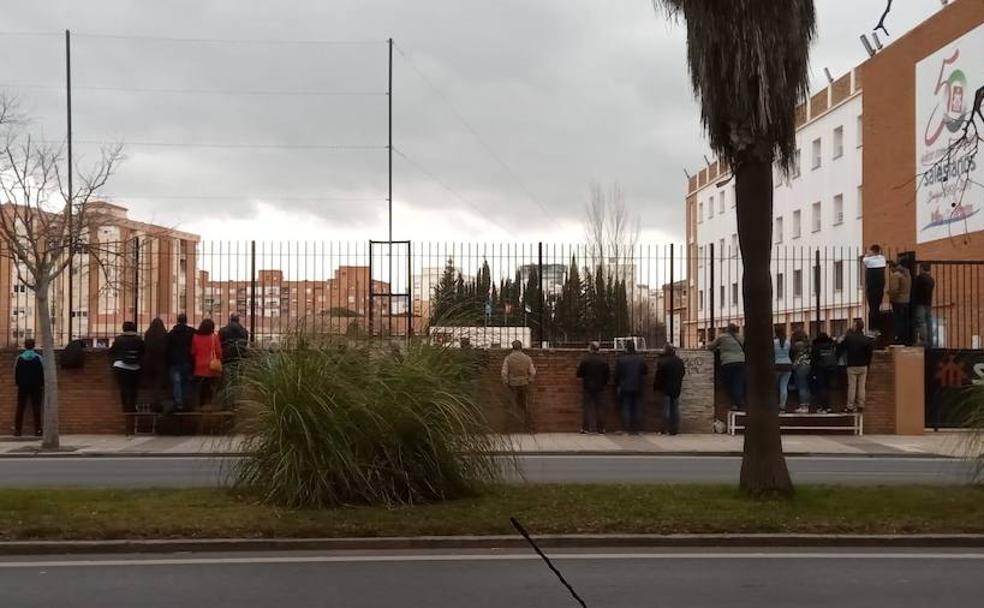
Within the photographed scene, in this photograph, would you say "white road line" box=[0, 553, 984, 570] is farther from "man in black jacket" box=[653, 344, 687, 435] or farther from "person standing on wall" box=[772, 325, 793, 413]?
"person standing on wall" box=[772, 325, 793, 413]

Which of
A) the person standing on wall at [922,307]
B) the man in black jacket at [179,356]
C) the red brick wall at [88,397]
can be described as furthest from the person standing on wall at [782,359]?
the red brick wall at [88,397]

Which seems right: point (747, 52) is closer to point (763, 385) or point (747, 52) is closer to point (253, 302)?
point (763, 385)

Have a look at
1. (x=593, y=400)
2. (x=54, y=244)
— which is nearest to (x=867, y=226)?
(x=593, y=400)

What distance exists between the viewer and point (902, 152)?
142ft

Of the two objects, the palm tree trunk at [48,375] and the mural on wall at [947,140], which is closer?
the palm tree trunk at [48,375]

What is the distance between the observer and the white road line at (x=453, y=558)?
27.5 ft

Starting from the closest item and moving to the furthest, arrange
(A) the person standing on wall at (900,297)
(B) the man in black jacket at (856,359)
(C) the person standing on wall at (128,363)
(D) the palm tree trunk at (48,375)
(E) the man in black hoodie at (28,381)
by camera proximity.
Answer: (D) the palm tree trunk at (48,375), (E) the man in black hoodie at (28,381), (C) the person standing on wall at (128,363), (B) the man in black jacket at (856,359), (A) the person standing on wall at (900,297)

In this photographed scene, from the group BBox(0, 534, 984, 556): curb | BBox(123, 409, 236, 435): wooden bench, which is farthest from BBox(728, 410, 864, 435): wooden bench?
BBox(0, 534, 984, 556): curb

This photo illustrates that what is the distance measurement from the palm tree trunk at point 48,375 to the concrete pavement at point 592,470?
0.75 m

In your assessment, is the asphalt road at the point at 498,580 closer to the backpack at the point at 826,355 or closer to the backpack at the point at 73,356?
the backpack at the point at 826,355

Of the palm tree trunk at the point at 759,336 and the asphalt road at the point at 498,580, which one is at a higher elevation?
the palm tree trunk at the point at 759,336

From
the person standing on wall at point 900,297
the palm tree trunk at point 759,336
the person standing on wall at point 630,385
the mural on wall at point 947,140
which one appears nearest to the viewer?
the palm tree trunk at point 759,336

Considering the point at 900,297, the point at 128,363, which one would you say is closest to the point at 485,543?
the point at 128,363

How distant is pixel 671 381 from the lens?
2022 centimetres
